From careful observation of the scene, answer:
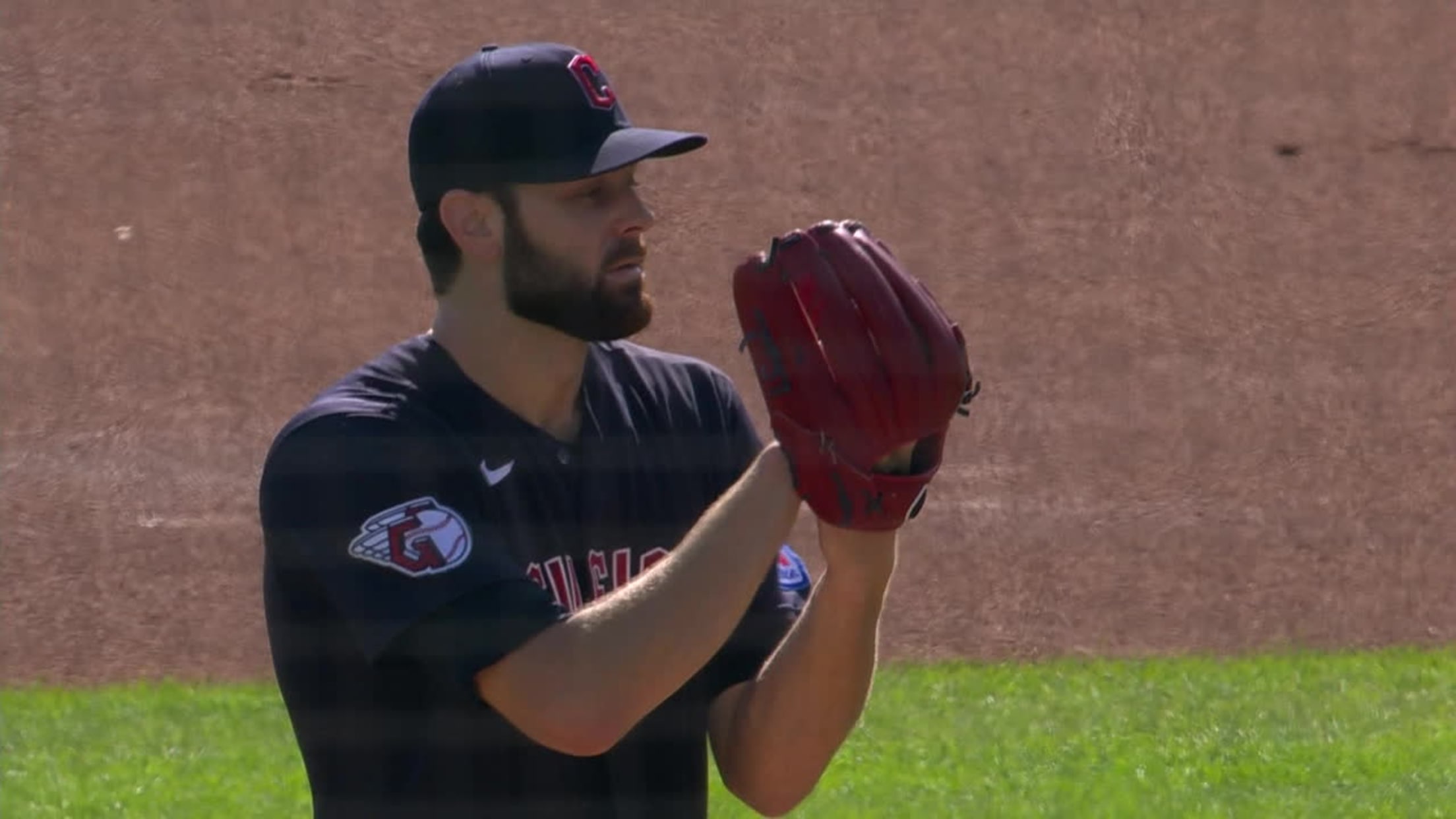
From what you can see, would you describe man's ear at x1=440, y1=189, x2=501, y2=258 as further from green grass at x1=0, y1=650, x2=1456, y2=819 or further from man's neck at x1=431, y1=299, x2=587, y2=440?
green grass at x1=0, y1=650, x2=1456, y2=819

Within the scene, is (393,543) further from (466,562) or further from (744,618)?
(744,618)

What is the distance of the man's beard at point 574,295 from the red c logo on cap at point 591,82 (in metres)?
0.17

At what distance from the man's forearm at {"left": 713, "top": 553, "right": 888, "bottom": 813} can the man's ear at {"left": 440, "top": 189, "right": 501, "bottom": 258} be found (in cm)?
46

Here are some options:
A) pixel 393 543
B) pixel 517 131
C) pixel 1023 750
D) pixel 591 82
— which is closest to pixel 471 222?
pixel 517 131

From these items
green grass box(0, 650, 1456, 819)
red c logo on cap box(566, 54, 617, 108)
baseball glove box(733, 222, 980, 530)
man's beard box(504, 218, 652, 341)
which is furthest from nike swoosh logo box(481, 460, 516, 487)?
green grass box(0, 650, 1456, 819)

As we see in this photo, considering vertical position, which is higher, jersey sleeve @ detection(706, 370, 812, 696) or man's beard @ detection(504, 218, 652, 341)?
man's beard @ detection(504, 218, 652, 341)

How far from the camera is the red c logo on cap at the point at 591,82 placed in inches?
90.4

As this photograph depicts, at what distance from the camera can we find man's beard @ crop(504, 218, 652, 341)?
2.16 meters

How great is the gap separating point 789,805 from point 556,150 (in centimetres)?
69

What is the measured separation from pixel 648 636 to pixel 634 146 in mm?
537

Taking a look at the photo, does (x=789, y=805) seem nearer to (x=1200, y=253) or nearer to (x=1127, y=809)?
(x=1127, y=809)

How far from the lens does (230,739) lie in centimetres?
573

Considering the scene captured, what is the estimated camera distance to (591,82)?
232cm

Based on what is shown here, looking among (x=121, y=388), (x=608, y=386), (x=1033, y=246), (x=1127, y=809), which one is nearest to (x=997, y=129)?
(x=1033, y=246)
